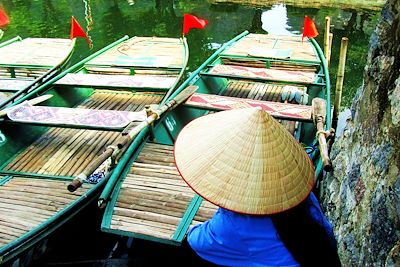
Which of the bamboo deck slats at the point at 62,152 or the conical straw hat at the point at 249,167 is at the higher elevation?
the conical straw hat at the point at 249,167

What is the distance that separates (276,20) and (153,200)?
41.3 ft

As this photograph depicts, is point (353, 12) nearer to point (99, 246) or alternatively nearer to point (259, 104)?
point (259, 104)

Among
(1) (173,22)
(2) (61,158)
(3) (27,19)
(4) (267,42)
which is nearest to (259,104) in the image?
(2) (61,158)

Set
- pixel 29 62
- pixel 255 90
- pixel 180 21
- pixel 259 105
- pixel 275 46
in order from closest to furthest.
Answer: pixel 259 105 < pixel 255 90 < pixel 29 62 < pixel 275 46 < pixel 180 21

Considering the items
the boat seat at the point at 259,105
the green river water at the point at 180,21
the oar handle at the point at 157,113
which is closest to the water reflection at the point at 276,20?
→ the green river water at the point at 180,21

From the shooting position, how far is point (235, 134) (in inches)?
90.7

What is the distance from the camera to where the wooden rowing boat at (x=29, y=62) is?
6.93m

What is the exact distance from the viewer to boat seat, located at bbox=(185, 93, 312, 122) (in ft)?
16.0

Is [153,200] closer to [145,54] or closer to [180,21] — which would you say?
[145,54]

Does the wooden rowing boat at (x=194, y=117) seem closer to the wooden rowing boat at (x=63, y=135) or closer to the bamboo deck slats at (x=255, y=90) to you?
the bamboo deck slats at (x=255, y=90)

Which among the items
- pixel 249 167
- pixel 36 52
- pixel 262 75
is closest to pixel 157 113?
pixel 262 75

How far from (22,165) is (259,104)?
3005 millimetres

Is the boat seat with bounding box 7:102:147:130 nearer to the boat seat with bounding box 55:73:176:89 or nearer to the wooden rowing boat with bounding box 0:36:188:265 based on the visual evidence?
the wooden rowing boat with bounding box 0:36:188:265

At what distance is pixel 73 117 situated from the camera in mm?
4961
